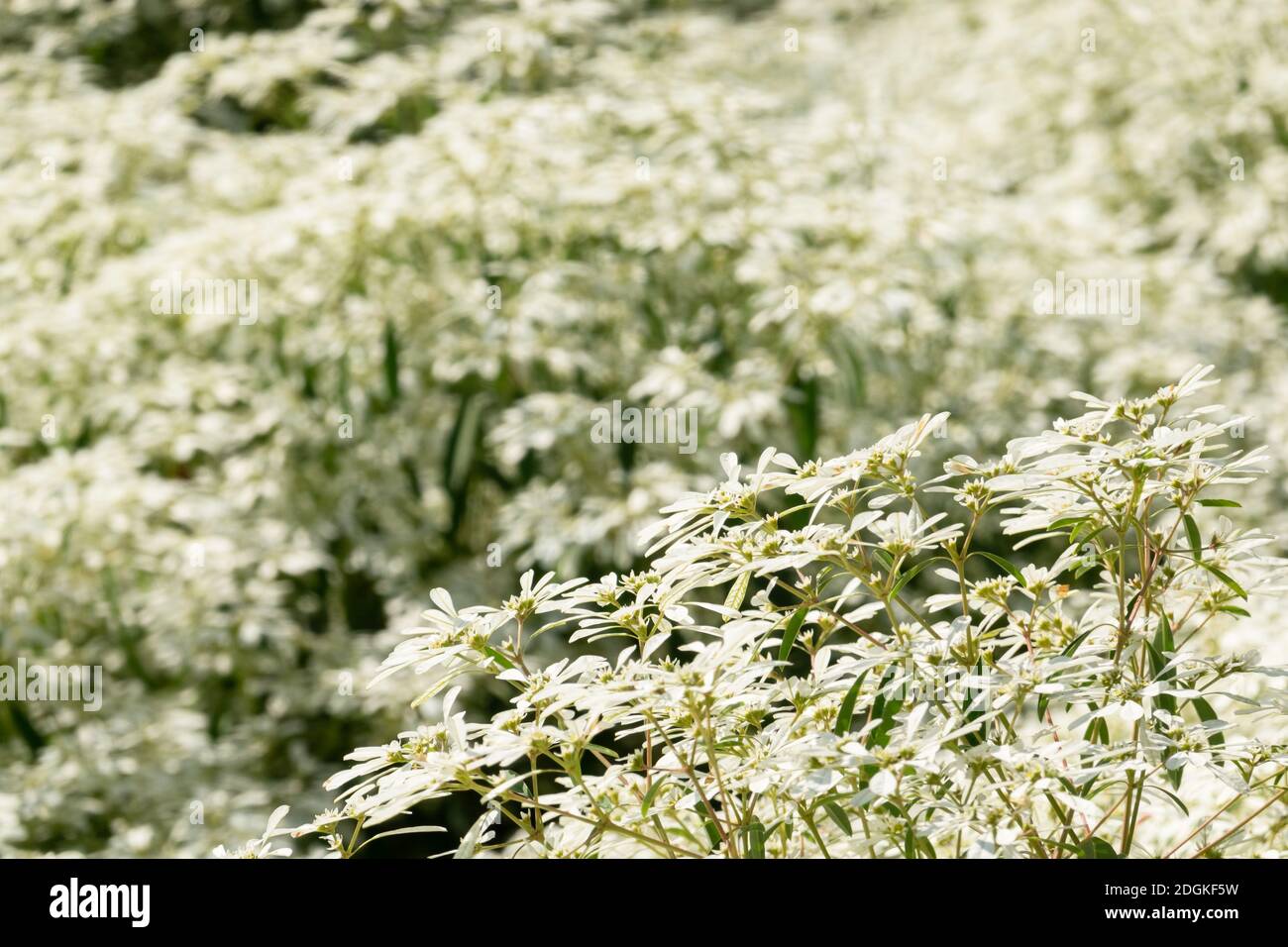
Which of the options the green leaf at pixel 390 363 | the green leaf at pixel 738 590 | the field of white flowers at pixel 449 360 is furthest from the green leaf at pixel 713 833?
the green leaf at pixel 390 363

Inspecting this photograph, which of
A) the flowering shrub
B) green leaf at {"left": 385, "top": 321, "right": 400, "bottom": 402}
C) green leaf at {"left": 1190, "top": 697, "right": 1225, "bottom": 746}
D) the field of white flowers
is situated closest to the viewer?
the flowering shrub

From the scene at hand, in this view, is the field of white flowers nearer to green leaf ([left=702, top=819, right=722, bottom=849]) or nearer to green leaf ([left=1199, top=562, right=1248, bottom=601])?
green leaf ([left=1199, top=562, right=1248, bottom=601])

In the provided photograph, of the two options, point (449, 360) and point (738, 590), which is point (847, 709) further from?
point (449, 360)

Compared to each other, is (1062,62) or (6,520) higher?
(1062,62)

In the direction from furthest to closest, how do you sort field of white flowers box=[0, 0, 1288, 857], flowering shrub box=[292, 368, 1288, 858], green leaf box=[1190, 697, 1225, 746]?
field of white flowers box=[0, 0, 1288, 857] < green leaf box=[1190, 697, 1225, 746] < flowering shrub box=[292, 368, 1288, 858]

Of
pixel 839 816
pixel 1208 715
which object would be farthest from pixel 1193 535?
pixel 839 816

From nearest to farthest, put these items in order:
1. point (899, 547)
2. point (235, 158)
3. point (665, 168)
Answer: point (899, 547) < point (665, 168) < point (235, 158)

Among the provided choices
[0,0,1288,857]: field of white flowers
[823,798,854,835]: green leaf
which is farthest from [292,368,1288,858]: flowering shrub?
[0,0,1288,857]: field of white flowers

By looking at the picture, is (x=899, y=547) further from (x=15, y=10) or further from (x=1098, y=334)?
(x=15, y=10)

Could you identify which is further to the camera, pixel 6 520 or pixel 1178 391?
pixel 6 520

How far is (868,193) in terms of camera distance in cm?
361

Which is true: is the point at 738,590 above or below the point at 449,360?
above
